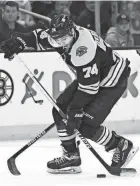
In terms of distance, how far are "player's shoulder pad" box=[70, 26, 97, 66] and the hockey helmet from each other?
7cm

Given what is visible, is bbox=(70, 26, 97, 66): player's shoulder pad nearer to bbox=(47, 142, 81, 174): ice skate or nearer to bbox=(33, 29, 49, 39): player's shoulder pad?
bbox=(33, 29, 49, 39): player's shoulder pad

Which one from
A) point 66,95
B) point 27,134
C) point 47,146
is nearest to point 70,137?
point 66,95

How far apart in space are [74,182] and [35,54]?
2.41 meters

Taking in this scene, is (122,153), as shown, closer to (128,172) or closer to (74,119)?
(128,172)

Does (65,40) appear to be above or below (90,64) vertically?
above

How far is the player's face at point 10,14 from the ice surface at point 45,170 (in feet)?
4.36

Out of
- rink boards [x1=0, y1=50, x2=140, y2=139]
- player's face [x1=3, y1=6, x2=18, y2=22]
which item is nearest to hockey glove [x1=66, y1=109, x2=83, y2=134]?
rink boards [x1=0, y1=50, x2=140, y2=139]

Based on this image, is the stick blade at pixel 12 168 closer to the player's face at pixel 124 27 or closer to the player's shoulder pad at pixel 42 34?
the player's shoulder pad at pixel 42 34

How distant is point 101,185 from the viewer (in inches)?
155

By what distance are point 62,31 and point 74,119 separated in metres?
0.59

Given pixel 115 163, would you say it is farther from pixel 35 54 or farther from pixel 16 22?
pixel 16 22

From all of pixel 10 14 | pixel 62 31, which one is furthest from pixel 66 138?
pixel 10 14

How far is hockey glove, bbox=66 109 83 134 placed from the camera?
13.5 feet

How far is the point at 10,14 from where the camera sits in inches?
255
